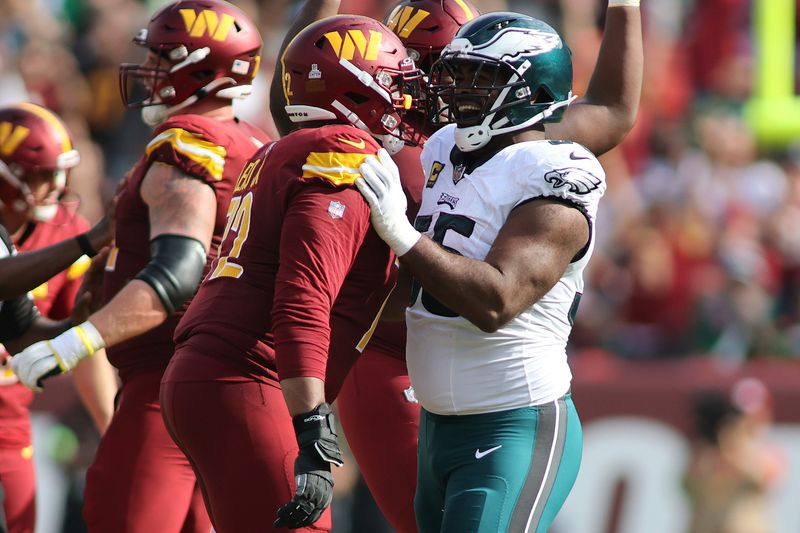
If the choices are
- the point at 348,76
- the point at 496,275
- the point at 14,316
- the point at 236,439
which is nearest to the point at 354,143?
the point at 348,76

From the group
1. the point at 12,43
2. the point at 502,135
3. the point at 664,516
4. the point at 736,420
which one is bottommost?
the point at 664,516

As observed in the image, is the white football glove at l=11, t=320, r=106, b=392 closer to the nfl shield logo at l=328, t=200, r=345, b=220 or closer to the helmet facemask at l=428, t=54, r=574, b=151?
the nfl shield logo at l=328, t=200, r=345, b=220

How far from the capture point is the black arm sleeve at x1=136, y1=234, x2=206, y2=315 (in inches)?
156

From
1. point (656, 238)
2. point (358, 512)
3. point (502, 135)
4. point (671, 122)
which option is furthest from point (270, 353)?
point (671, 122)

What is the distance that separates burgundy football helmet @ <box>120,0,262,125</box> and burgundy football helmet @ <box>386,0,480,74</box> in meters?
0.59

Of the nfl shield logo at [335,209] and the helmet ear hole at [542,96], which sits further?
the helmet ear hole at [542,96]

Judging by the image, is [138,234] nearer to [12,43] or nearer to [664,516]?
[664,516]

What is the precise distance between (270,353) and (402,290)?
0.57 metres

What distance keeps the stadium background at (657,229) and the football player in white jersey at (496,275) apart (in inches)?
170

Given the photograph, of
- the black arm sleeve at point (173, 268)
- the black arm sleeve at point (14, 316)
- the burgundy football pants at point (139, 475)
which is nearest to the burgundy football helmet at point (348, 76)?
the black arm sleeve at point (173, 268)

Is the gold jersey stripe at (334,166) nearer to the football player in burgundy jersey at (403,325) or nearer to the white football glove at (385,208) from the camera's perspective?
the white football glove at (385,208)

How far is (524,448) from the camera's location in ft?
12.2

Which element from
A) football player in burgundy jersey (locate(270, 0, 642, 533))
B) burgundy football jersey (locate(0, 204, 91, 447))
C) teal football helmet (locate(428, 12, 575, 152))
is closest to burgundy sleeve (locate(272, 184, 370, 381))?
teal football helmet (locate(428, 12, 575, 152))

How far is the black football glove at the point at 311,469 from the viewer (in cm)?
343
